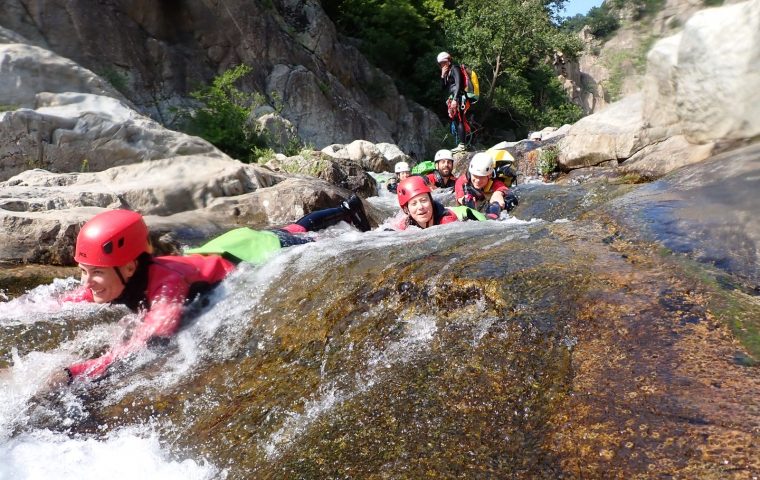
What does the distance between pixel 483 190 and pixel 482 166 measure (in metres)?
0.48

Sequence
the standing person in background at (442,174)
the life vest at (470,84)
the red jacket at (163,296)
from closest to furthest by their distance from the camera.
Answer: the red jacket at (163,296), the standing person in background at (442,174), the life vest at (470,84)

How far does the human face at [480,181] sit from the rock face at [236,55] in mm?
7379

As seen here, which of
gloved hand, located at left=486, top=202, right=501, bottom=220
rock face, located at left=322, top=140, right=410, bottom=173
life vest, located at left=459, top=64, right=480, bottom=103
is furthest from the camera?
rock face, located at left=322, top=140, right=410, bottom=173

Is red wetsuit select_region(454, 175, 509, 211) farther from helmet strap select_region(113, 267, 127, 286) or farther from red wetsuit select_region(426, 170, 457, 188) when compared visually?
helmet strap select_region(113, 267, 127, 286)

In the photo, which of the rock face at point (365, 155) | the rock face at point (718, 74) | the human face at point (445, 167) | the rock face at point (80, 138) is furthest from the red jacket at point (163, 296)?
the rock face at point (365, 155)

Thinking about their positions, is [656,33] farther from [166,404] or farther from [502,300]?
[166,404]

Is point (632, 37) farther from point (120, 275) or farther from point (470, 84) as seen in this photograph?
point (470, 84)

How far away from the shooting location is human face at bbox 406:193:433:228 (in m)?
5.14

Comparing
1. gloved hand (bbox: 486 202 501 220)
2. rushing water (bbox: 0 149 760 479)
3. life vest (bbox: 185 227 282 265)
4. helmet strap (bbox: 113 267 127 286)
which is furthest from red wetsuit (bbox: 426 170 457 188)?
helmet strap (bbox: 113 267 127 286)

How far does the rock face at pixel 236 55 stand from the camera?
13305mm

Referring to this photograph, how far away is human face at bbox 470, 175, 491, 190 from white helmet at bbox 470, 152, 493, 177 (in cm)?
4

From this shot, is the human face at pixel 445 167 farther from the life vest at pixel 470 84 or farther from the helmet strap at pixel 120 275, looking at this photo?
the helmet strap at pixel 120 275

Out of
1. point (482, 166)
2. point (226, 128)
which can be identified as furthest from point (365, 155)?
point (482, 166)

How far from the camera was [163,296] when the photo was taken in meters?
3.40
